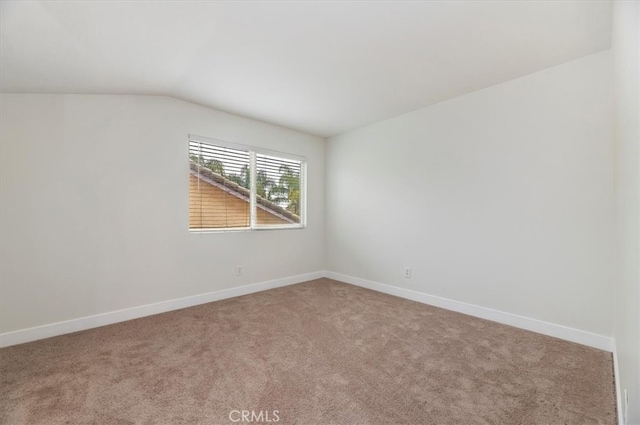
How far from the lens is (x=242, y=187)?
155 inches

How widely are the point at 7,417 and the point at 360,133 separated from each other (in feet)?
14.1

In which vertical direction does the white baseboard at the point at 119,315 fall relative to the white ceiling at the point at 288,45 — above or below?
below

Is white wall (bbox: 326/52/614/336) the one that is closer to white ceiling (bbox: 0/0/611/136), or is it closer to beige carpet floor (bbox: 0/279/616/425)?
white ceiling (bbox: 0/0/611/136)

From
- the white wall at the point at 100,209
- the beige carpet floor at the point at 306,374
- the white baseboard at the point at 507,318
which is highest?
the white wall at the point at 100,209

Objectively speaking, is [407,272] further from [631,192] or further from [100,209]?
[100,209]

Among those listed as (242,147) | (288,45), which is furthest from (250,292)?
(288,45)

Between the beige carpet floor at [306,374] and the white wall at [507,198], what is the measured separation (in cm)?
46

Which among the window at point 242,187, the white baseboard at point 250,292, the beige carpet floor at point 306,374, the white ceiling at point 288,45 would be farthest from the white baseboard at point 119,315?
the white ceiling at point 288,45

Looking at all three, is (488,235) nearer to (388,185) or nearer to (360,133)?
(388,185)

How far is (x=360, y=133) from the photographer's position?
4352 mm

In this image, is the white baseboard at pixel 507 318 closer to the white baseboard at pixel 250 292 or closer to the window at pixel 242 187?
the white baseboard at pixel 250 292

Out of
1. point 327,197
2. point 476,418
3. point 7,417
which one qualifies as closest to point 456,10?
point 476,418

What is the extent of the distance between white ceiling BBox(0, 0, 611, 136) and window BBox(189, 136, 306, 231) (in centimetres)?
86

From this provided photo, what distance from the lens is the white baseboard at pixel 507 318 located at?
2.42 m
